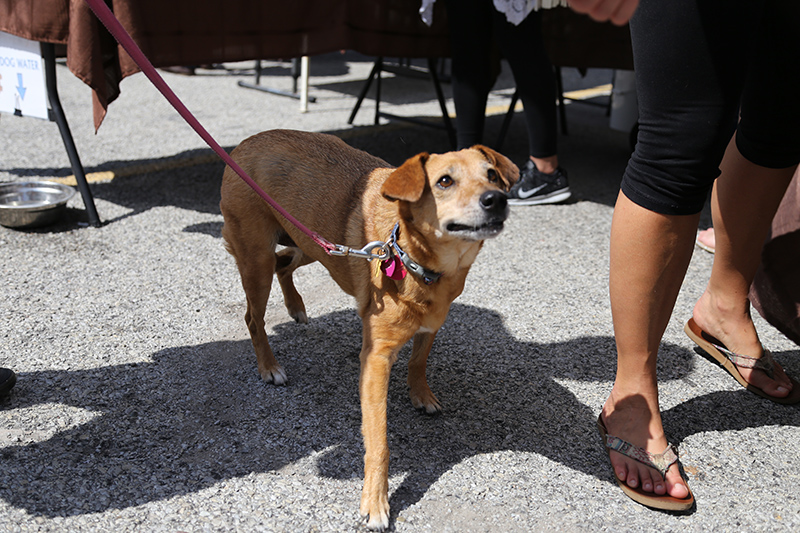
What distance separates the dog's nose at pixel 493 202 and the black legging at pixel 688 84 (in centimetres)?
43

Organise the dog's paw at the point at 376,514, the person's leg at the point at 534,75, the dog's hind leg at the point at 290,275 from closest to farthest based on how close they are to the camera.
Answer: the dog's paw at the point at 376,514 < the dog's hind leg at the point at 290,275 < the person's leg at the point at 534,75

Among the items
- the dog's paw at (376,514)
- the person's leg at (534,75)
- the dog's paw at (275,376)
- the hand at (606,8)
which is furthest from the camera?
the person's leg at (534,75)

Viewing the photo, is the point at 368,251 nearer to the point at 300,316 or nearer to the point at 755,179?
the point at 300,316

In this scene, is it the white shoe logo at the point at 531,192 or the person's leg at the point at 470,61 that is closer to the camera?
the person's leg at the point at 470,61

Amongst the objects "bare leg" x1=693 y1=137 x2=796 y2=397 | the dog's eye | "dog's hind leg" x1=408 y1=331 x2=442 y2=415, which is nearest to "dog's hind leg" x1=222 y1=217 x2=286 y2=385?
"dog's hind leg" x1=408 y1=331 x2=442 y2=415

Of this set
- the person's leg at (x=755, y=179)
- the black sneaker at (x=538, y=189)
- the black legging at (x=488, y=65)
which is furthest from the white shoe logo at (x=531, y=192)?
the person's leg at (x=755, y=179)

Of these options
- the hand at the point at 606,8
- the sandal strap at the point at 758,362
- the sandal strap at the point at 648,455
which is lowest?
the sandal strap at the point at 648,455

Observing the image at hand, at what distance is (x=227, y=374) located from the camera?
2643mm

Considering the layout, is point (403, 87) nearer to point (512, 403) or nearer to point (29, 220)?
point (29, 220)

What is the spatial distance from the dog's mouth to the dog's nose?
0.03m

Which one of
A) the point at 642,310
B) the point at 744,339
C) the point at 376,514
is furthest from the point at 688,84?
the point at 376,514

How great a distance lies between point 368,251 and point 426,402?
0.71 metres

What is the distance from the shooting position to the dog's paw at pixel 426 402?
2.46 metres

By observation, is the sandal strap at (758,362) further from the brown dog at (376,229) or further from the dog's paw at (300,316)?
the dog's paw at (300,316)
